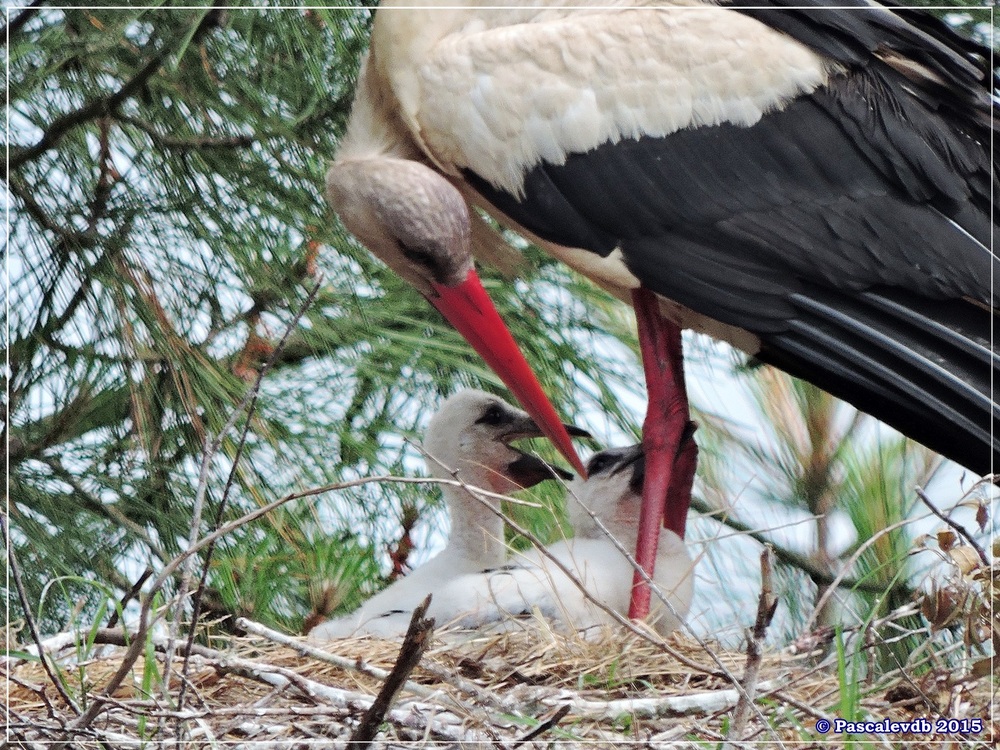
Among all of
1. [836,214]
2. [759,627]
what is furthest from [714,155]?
[759,627]

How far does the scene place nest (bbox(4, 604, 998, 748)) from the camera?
131cm

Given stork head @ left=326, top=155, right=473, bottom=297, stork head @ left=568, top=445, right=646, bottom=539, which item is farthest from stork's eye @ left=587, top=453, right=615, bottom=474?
stork head @ left=326, top=155, right=473, bottom=297

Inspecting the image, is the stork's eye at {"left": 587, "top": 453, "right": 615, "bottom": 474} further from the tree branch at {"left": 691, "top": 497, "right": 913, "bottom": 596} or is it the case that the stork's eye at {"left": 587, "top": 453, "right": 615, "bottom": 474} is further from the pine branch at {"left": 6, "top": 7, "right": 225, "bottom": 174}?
the pine branch at {"left": 6, "top": 7, "right": 225, "bottom": 174}

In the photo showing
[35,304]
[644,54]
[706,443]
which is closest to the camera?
[644,54]

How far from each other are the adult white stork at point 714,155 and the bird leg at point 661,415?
11 centimetres

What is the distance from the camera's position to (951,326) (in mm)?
1813

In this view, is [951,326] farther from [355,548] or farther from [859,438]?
[355,548]

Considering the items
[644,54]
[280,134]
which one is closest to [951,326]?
[644,54]

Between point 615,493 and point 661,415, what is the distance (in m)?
0.14

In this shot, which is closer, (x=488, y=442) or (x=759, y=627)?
(x=759, y=627)

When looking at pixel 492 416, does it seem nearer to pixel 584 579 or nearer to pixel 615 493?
pixel 615 493

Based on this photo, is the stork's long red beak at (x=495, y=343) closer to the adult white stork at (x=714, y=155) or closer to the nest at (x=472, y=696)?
the adult white stork at (x=714, y=155)

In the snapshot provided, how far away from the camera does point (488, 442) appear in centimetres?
218

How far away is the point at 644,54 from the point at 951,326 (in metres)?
0.54
